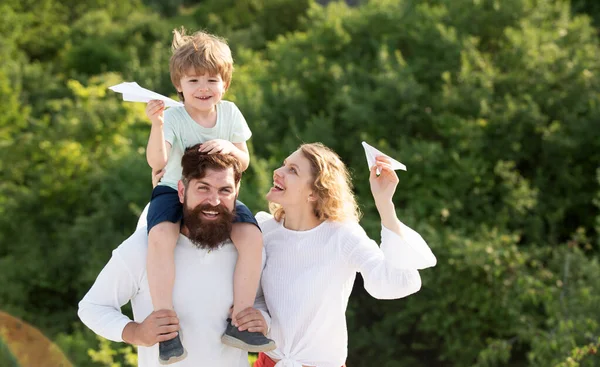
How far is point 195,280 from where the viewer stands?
3375mm

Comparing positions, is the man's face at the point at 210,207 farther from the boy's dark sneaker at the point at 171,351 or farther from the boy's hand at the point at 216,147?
the boy's dark sneaker at the point at 171,351

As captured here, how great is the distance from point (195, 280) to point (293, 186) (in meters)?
0.56

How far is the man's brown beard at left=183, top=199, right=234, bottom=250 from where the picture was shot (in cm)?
330

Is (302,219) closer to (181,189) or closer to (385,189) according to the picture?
(385,189)

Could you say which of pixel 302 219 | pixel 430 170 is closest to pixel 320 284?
pixel 302 219

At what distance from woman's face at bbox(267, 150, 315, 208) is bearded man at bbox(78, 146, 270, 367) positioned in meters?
0.18

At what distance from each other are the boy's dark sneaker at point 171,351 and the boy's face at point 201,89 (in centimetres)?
97

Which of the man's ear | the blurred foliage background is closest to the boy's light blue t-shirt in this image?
the man's ear

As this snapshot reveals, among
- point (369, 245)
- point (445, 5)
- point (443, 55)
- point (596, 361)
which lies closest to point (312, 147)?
point (369, 245)

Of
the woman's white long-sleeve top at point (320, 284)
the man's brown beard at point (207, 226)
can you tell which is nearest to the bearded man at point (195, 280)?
the man's brown beard at point (207, 226)

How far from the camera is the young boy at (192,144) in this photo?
3.28 m

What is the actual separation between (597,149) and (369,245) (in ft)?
26.1

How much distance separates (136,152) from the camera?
37.4 feet

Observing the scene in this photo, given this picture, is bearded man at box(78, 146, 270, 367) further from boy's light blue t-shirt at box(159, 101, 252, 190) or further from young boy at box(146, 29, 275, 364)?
boy's light blue t-shirt at box(159, 101, 252, 190)
